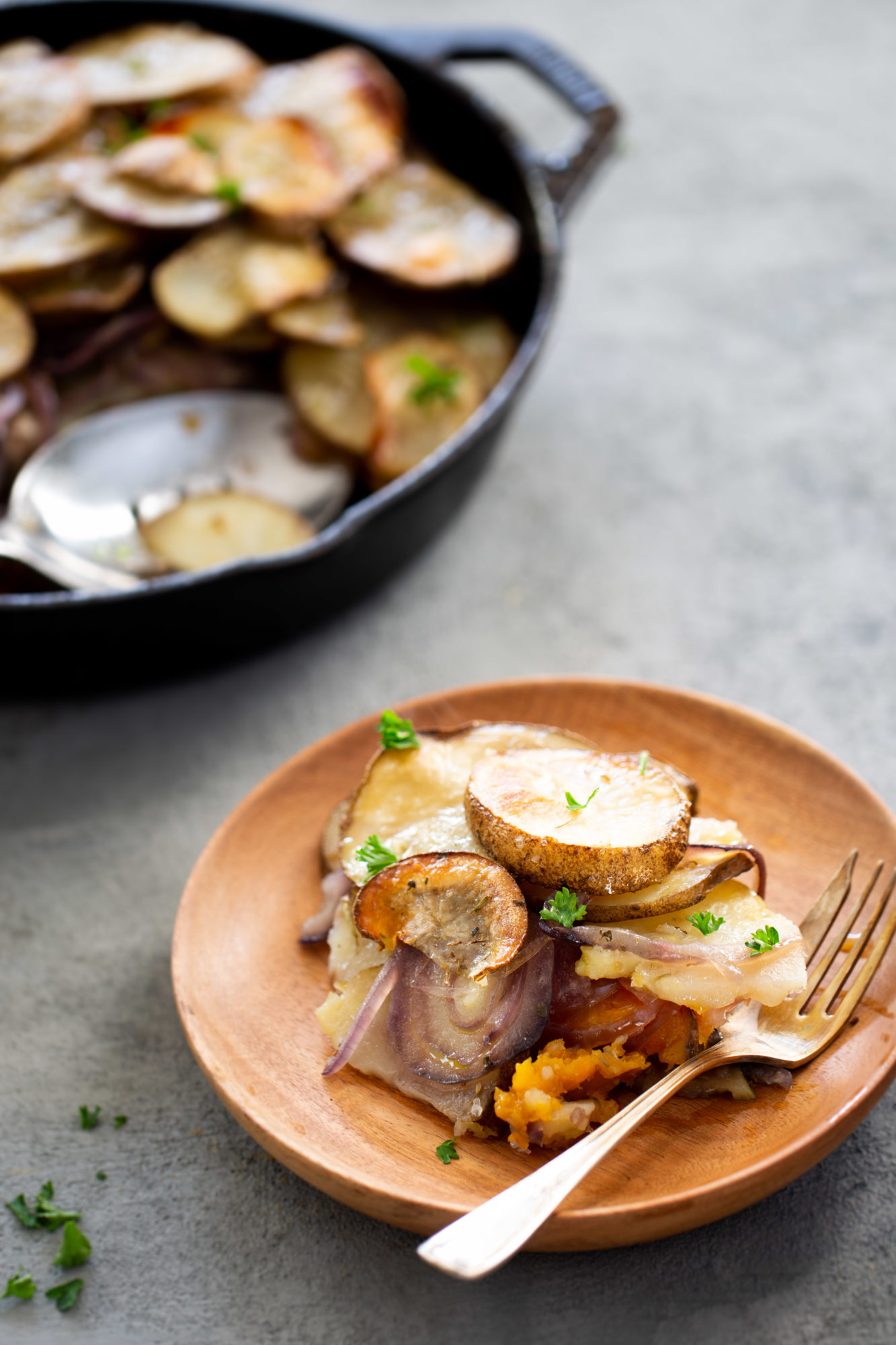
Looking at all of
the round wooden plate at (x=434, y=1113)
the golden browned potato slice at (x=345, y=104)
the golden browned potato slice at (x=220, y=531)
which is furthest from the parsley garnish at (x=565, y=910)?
the golden browned potato slice at (x=345, y=104)

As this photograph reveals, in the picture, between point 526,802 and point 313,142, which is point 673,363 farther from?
point 526,802

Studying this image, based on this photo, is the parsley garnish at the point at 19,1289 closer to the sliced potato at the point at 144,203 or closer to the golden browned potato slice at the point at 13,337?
the golden browned potato slice at the point at 13,337

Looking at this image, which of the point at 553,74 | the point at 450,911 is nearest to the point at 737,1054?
the point at 450,911

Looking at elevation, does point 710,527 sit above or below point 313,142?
below

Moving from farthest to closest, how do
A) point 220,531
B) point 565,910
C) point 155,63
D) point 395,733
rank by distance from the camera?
point 155,63, point 220,531, point 395,733, point 565,910

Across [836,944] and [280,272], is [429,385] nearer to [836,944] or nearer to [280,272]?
[280,272]

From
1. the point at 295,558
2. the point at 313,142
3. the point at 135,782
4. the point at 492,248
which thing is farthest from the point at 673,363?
the point at 135,782

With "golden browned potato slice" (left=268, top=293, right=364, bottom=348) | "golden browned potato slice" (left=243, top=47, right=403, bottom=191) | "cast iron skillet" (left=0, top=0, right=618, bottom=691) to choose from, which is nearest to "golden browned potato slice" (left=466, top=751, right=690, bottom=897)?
"cast iron skillet" (left=0, top=0, right=618, bottom=691)
